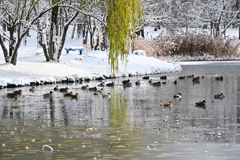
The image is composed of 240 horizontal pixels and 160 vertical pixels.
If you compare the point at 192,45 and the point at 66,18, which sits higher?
the point at 66,18

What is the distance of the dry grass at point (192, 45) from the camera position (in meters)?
54.1

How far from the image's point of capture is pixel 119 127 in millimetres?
13547

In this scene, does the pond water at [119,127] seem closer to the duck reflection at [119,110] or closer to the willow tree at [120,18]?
the duck reflection at [119,110]

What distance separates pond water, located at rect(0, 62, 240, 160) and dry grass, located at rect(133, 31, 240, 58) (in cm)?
3211

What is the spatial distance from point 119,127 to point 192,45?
4287 cm

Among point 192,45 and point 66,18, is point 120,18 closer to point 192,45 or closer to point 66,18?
point 66,18

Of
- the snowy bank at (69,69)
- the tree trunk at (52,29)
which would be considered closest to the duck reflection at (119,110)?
the snowy bank at (69,69)

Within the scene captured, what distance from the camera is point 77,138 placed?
39.4 ft

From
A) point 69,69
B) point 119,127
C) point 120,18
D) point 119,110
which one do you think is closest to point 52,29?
point 69,69

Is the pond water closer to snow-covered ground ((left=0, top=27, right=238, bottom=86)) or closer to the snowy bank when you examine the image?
the snowy bank

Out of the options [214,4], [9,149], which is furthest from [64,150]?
[214,4]

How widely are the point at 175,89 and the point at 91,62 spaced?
12.7m

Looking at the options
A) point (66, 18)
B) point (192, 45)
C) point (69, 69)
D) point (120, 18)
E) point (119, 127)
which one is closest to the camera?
point (119, 127)

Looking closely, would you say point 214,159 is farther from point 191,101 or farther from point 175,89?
point 175,89
